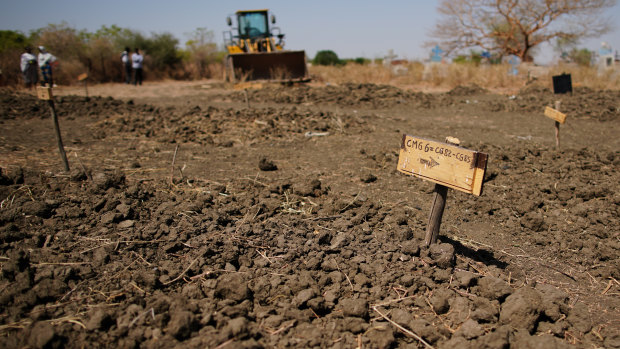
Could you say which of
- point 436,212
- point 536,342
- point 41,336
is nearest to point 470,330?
point 536,342

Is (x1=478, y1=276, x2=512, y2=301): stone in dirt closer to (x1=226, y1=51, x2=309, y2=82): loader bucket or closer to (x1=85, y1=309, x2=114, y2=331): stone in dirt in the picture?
(x1=85, y1=309, x2=114, y2=331): stone in dirt

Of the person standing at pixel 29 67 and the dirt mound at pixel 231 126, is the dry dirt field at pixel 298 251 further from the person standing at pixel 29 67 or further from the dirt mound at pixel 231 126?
the person standing at pixel 29 67

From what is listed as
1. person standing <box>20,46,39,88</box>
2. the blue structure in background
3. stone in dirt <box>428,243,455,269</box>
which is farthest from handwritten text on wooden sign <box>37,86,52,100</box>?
the blue structure in background

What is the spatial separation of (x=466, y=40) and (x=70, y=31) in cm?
2563

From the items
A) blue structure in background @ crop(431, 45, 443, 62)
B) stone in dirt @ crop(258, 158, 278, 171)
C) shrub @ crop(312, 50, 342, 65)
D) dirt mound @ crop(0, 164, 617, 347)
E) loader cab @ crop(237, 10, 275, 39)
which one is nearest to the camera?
dirt mound @ crop(0, 164, 617, 347)

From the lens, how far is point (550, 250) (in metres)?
3.60

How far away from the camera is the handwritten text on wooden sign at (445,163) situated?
2.62 m

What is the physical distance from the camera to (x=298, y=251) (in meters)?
3.12

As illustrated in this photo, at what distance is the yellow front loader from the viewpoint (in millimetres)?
16922

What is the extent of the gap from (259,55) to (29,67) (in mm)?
8336

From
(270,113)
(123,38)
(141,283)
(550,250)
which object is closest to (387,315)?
(141,283)

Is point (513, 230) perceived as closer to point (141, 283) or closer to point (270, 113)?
point (141, 283)

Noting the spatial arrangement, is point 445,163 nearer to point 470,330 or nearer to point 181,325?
point 470,330

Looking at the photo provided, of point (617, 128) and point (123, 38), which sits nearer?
point (617, 128)
